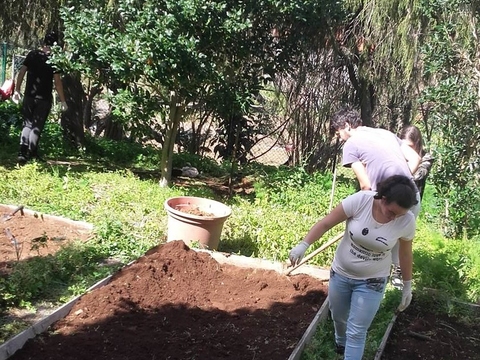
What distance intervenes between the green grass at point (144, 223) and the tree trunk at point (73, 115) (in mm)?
430

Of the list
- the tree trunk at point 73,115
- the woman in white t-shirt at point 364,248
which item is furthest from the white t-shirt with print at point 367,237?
the tree trunk at point 73,115

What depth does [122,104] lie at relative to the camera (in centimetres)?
678

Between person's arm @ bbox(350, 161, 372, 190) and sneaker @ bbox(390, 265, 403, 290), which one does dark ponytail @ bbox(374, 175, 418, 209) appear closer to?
person's arm @ bbox(350, 161, 372, 190)

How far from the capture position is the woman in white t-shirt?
9.59 ft

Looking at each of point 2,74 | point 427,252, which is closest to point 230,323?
point 427,252

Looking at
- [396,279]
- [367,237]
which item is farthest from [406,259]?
[396,279]

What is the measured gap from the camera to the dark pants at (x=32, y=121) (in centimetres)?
746

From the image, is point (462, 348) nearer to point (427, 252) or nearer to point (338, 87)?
point (427, 252)

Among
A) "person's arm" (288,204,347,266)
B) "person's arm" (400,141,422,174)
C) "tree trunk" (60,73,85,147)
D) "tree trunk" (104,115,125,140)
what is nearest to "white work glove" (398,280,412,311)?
"person's arm" (288,204,347,266)

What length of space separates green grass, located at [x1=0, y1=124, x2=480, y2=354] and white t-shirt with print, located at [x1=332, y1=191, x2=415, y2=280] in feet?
2.57

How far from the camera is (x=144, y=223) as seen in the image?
5520mm

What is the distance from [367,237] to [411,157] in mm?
1679

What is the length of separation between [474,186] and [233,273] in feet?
11.8

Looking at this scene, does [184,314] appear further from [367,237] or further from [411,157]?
[411,157]
